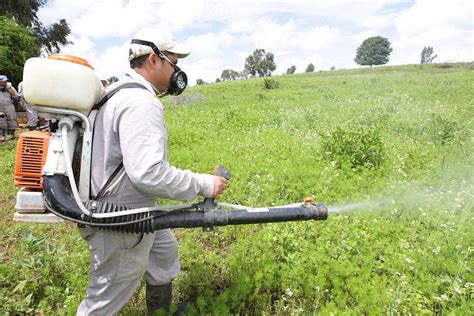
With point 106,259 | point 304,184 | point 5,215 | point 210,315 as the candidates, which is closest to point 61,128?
point 106,259

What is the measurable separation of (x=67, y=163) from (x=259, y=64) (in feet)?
310

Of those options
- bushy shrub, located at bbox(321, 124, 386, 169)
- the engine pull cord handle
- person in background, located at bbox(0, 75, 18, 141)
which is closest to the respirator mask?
the engine pull cord handle

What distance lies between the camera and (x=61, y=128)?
2590 mm

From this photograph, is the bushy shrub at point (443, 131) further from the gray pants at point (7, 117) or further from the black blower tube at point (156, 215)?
the gray pants at point (7, 117)

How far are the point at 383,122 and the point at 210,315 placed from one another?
931cm

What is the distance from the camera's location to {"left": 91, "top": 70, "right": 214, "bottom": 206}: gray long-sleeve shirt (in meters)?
2.40

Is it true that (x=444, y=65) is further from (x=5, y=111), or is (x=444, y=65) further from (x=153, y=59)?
(x=153, y=59)

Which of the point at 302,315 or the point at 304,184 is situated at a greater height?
the point at 304,184

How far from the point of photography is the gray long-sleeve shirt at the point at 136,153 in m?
2.40

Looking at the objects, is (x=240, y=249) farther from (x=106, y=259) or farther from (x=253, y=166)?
(x=253, y=166)

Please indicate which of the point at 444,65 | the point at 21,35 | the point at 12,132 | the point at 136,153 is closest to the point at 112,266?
the point at 136,153

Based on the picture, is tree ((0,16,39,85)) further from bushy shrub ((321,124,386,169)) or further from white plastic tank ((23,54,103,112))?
white plastic tank ((23,54,103,112))

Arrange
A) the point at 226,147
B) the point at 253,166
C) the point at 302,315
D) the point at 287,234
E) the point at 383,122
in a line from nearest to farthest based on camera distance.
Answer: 1. the point at 302,315
2. the point at 287,234
3. the point at 253,166
4. the point at 226,147
5. the point at 383,122

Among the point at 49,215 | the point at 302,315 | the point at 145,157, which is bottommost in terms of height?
the point at 302,315
